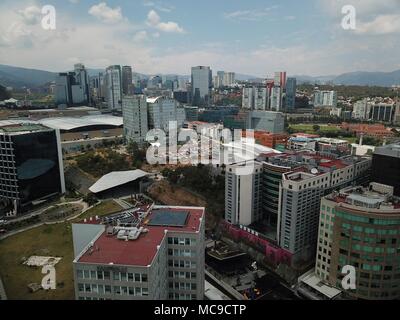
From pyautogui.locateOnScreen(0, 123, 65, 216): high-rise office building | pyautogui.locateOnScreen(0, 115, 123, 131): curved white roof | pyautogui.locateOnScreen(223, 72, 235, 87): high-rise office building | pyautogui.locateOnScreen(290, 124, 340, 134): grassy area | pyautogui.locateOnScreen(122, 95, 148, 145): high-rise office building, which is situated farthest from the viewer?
pyautogui.locateOnScreen(223, 72, 235, 87): high-rise office building

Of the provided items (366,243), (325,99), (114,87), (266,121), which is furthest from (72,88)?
(366,243)

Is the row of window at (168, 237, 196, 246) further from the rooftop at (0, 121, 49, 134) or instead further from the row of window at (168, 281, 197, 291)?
the rooftop at (0, 121, 49, 134)

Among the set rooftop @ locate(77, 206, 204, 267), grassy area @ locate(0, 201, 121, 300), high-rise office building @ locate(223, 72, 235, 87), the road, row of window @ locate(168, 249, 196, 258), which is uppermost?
high-rise office building @ locate(223, 72, 235, 87)

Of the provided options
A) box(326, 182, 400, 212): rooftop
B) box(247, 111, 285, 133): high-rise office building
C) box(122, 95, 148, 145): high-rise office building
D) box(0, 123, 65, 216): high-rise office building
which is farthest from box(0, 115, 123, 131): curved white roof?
box(326, 182, 400, 212): rooftop

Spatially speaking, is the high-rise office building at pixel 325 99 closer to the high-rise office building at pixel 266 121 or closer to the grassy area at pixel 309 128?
the grassy area at pixel 309 128
